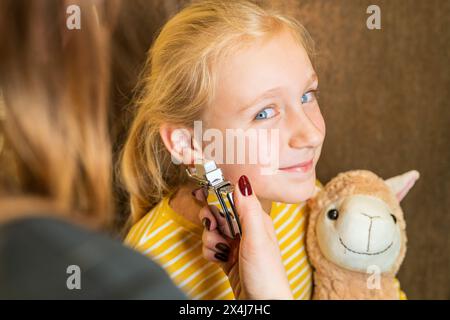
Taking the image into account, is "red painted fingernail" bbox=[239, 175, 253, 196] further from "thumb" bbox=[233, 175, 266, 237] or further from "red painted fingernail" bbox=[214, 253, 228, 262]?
"red painted fingernail" bbox=[214, 253, 228, 262]

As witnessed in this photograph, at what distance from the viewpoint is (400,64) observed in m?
1.03

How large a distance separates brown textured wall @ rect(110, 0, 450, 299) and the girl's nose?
0.15 meters

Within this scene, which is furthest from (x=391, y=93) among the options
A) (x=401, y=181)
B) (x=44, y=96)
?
(x=44, y=96)

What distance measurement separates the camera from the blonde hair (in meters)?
0.83

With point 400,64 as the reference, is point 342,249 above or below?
below

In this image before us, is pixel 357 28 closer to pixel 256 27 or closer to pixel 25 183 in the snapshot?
pixel 256 27

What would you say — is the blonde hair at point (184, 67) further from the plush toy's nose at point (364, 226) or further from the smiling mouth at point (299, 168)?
the plush toy's nose at point (364, 226)

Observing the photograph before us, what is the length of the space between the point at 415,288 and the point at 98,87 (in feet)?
2.55

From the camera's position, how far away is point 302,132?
0.85 m

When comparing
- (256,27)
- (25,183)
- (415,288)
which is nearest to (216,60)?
(256,27)

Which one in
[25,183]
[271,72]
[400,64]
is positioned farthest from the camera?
[400,64]

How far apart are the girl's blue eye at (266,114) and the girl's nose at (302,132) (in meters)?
0.03

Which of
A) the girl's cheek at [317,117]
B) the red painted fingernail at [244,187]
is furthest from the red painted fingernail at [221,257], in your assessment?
the girl's cheek at [317,117]

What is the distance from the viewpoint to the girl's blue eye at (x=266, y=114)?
840 mm
